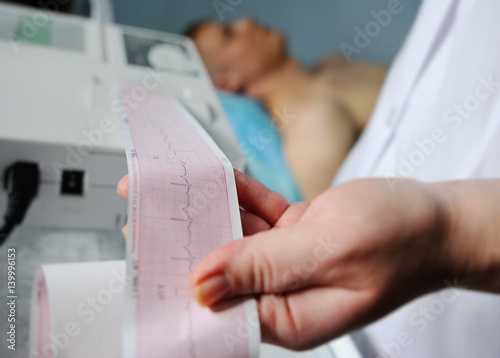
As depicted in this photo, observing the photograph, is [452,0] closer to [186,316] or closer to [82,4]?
[186,316]

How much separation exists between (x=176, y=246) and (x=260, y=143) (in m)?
0.81

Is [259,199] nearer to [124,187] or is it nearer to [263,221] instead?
[263,221]

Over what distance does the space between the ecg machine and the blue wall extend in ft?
2.68

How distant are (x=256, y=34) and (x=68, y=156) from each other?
1.09 metres

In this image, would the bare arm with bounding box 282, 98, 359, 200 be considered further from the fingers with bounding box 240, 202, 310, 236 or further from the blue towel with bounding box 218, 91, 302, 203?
the fingers with bounding box 240, 202, 310, 236

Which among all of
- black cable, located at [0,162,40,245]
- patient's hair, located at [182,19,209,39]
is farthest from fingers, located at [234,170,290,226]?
patient's hair, located at [182,19,209,39]

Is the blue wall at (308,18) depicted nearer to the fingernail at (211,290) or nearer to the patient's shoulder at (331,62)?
the patient's shoulder at (331,62)

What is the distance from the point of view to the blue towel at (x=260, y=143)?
968mm

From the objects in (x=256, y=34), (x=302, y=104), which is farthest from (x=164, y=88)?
(x=256, y=34)

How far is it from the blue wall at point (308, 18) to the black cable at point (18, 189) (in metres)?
1.12

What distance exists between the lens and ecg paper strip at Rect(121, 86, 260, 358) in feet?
0.90

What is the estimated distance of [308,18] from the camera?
1569mm

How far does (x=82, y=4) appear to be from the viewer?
49.8 inches

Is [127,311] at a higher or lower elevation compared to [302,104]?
higher
